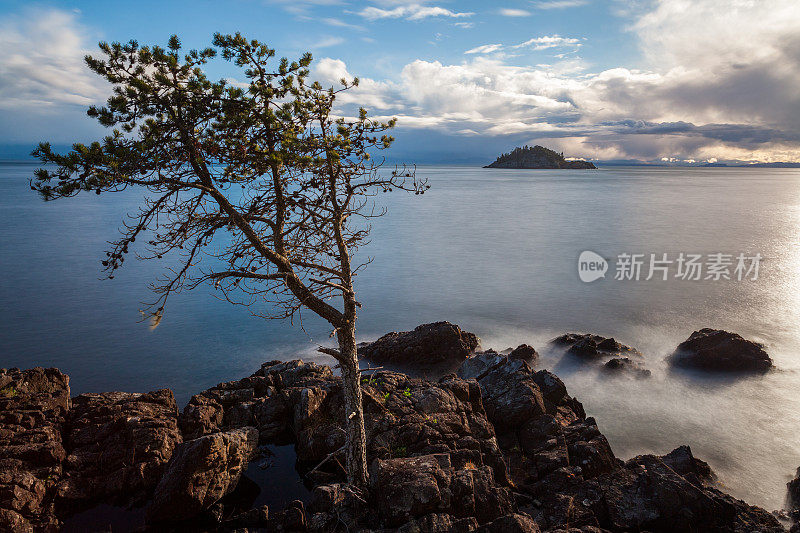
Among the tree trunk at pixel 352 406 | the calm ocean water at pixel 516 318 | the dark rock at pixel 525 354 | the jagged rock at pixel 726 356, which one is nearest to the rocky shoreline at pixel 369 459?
the tree trunk at pixel 352 406

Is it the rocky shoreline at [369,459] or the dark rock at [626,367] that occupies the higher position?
the rocky shoreline at [369,459]

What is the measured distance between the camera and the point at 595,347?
→ 2261 cm

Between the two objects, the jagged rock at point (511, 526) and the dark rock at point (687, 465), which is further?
the dark rock at point (687, 465)

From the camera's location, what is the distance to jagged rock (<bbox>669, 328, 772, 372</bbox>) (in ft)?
68.6

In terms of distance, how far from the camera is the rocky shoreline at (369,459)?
34.3ft

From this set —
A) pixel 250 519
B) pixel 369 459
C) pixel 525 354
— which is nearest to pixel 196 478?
pixel 250 519

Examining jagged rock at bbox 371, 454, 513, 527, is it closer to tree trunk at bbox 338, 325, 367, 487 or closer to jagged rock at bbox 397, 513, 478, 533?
jagged rock at bbox 397, 513, 478, 533

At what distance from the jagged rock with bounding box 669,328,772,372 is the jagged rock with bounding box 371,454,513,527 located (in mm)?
15339

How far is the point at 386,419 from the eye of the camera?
13625mm

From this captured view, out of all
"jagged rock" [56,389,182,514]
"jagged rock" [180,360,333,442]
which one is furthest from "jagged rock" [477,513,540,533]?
"jagged rock" [56,389,182,514]

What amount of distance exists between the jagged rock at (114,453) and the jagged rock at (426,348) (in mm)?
10244

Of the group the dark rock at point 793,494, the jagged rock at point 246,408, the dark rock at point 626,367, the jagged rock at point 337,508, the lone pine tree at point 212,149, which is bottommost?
the dark rock at point 793,494

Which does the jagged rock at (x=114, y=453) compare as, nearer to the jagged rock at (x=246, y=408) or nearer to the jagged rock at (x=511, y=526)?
the jagged rock at (x=246, y=408)

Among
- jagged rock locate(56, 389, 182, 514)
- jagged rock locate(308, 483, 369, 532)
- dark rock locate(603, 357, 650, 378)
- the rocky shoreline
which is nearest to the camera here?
jagged rock locate(308, 483, 369, 532)
